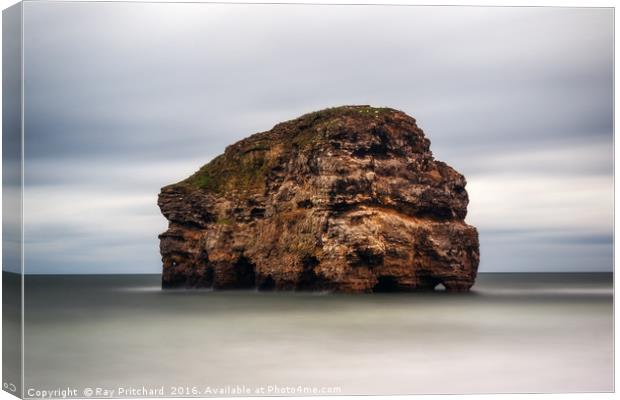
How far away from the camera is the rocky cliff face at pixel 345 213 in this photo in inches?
1839

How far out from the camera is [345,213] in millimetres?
46656

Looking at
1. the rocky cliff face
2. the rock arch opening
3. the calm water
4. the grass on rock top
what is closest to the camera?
the calm water

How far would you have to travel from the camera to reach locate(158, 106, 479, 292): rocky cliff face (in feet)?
153

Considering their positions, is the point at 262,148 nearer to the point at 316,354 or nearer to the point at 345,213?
the point at 345,213

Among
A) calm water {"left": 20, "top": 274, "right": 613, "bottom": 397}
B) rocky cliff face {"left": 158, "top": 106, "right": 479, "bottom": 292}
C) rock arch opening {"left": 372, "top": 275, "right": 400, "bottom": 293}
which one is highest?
rocky cliff face {"left": 158, "top": 106, "right": 479, "bottom": 292}

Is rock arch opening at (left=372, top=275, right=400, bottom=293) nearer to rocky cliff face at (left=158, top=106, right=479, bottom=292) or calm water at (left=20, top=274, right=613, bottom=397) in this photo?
rocky cliff face at (left=158, top=106, right=479, bottom=292)

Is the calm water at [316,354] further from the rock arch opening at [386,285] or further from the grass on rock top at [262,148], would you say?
the grass on rock top at [262,148]

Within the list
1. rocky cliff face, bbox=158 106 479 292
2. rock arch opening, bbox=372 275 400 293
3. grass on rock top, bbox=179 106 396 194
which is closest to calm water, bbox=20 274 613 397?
rocky cliff face, bbox=158 106 479 292

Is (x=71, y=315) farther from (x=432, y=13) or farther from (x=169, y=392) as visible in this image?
(x=432, y=13)

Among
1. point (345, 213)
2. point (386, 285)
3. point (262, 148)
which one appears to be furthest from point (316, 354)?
point (262, 148)

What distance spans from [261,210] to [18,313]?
3492 centimetres

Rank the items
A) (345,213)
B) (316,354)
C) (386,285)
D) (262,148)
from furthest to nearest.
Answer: (262,148) → (386,285) → (345,213) → (316,354)

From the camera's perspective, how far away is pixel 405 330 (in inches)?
987

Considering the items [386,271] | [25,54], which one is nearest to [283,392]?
[25,54]
